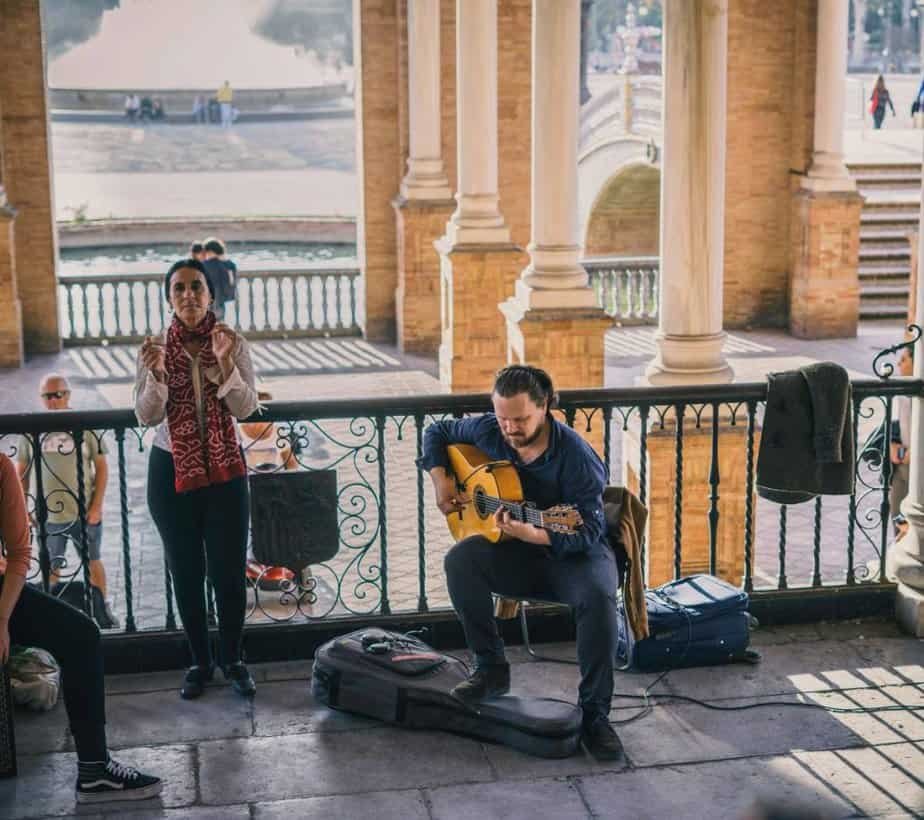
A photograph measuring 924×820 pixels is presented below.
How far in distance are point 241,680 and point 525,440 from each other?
5.10 ft

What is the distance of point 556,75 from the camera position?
41.3ft

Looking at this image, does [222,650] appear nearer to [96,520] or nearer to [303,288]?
[96,520]

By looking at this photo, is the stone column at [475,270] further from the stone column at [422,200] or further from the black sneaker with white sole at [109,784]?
the black sneaker with white sole at [109,784]

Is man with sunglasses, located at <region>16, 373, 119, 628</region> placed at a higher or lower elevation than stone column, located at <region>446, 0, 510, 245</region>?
lower

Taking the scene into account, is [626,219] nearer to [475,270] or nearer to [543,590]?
[475,270]

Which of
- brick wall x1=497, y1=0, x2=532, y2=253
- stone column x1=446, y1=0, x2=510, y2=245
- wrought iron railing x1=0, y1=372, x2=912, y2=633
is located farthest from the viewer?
brick wall x1=497, y1=0, x2=532, y2=253

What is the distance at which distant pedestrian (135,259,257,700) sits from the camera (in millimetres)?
6539

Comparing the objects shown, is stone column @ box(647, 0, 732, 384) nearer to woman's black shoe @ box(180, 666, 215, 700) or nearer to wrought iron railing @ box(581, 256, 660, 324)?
woman's black shoe @ box(180, 666, 215, 700)

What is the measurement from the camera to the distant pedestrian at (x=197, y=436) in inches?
257

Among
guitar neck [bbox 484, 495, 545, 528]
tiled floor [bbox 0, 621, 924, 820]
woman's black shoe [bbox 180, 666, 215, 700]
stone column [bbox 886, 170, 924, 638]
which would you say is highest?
guitar neck [bbox 484, 495, 545, 528]

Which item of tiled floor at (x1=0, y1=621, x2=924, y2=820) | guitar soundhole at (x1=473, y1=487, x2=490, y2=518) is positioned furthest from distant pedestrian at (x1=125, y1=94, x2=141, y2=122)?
guitar soundhole at (x1=473, y1=487, x2=490, y2=518)

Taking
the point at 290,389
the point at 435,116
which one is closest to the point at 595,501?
the point at 290,389

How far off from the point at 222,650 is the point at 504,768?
134cm

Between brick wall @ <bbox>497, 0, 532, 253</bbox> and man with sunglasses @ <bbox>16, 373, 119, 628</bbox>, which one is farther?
brick wall @ <bbox>497, 0, 532, 253</bbox>
